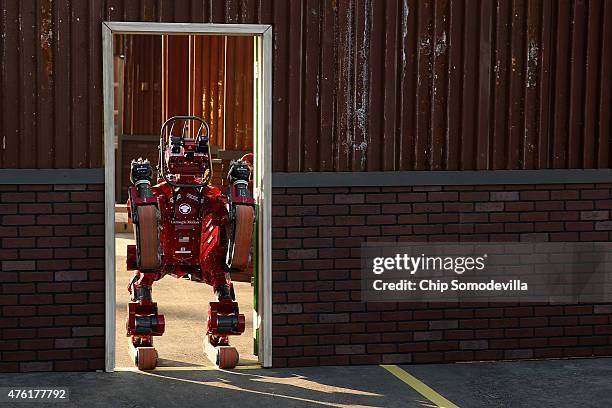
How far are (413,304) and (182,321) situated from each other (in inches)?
109

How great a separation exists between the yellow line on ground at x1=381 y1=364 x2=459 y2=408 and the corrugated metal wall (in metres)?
1.61

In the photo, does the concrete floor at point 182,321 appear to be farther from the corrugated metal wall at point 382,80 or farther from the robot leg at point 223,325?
the corrugated metal wall at point 382,80

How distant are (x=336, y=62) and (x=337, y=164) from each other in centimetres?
81

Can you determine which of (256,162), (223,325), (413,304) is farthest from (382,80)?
(223,325)

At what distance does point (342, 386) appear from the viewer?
8484 millimetres

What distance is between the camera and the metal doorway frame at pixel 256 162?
341 inches

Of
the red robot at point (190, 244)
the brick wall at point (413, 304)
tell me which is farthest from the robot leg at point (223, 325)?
the brick wall at point (413, 304)

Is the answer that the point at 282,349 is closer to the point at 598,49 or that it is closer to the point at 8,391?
the point at 8,391

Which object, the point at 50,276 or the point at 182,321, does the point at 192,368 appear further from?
the point at 182,321

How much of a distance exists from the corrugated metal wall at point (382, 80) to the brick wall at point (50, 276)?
326mm

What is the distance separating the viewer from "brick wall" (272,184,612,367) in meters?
9.07

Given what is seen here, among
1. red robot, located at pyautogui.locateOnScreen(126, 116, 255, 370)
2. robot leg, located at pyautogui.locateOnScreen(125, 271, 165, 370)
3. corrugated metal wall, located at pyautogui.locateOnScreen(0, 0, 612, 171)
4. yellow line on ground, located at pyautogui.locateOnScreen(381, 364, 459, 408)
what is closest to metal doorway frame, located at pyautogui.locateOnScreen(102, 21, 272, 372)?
corrugated metal wall, located at pyautogui.locateOnScreen(0, 0, 612, 171)

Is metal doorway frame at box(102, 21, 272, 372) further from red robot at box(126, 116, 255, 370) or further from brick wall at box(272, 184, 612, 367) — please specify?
red robot at box(126, 116, 255, 370)

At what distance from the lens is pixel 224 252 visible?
30.1ft
